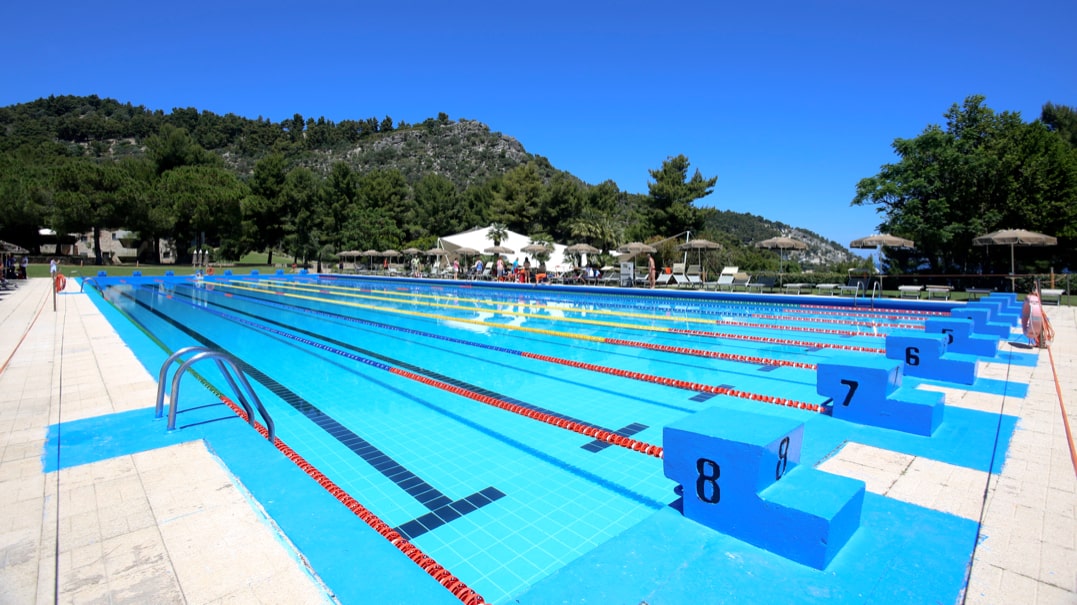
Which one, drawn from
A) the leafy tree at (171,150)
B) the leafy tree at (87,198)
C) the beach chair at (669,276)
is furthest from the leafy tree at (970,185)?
the leafy tree at (171,150)

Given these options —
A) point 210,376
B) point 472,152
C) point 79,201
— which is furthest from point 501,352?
point 472,152

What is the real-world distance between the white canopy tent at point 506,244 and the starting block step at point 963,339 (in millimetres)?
21387

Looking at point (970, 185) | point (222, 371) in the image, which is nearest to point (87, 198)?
point (222, 371)

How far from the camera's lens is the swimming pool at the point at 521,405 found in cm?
266

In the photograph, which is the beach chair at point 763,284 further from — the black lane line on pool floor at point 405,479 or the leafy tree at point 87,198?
the leafy tree at point 87,198

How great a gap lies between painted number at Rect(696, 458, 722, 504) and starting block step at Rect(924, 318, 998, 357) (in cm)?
489

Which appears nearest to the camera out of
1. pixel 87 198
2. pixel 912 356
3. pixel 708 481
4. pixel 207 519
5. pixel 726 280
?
pixel 708 481

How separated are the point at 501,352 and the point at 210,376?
3378 mm

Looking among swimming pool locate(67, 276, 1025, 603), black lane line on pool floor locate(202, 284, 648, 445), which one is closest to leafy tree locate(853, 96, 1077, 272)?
swimming pool locate(67, 276, 1025, 603)

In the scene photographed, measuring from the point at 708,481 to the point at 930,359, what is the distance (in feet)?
12.7

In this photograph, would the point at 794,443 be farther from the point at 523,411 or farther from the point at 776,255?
the point at 776,255

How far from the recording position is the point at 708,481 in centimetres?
220

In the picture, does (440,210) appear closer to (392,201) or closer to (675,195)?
(392,201)

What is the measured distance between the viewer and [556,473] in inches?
131
